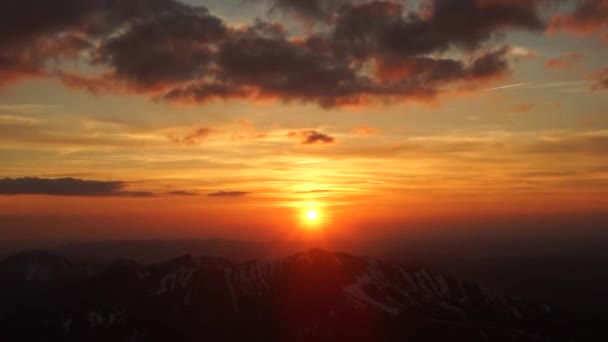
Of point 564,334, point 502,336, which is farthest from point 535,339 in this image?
point 564,334

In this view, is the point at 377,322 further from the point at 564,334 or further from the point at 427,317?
the point at 564,334

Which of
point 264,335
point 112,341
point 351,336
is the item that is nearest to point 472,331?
point 351,336

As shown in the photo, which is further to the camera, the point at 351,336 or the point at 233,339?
the point at 233,339

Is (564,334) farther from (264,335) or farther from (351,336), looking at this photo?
(264,335)

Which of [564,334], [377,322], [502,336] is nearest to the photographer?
[502,336]

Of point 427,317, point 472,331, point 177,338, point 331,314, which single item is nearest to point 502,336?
point 472,331

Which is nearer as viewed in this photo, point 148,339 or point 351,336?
point 351,336

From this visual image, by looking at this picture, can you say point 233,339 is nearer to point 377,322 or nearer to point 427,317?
point 377,322

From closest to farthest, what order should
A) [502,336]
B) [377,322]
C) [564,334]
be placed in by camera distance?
[502,336] < [377,322] < [564,334]
